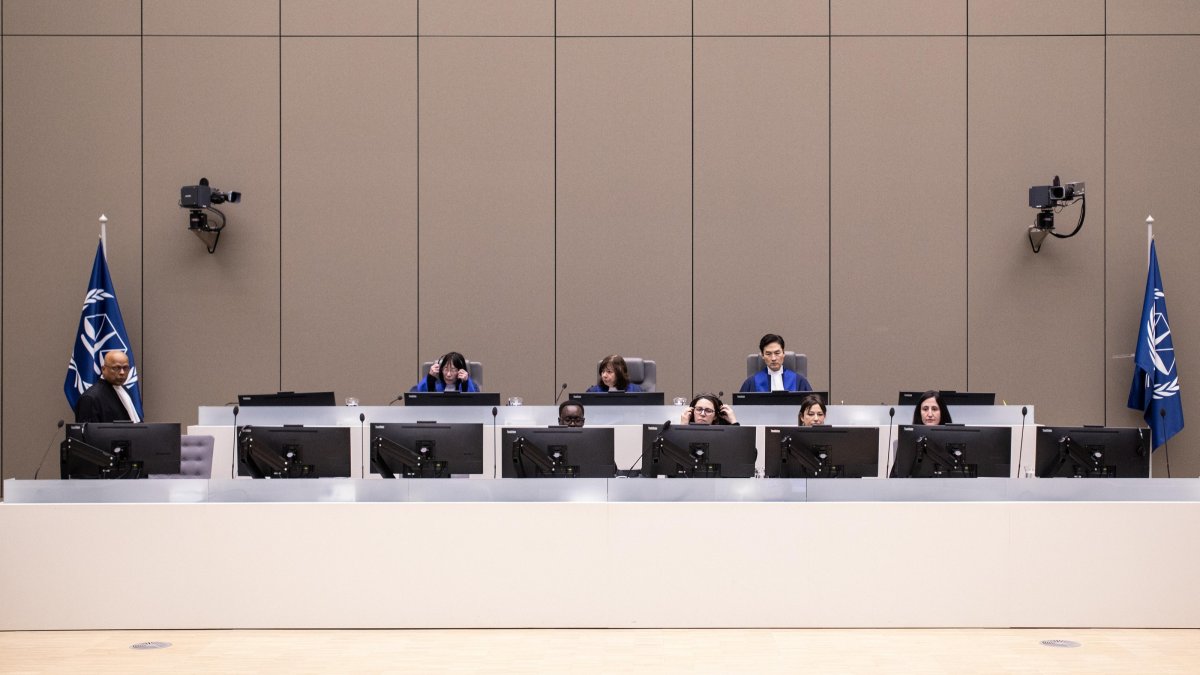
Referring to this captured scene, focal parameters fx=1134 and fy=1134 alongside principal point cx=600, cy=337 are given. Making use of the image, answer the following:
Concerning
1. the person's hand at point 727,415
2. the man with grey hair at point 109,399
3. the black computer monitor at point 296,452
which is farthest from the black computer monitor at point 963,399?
the man with grey hair at point 109,399

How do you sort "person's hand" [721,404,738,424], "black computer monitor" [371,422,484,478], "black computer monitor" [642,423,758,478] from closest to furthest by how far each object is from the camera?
"black computer monitor" [642,423,758,478] → "black computer monitor" [371,422,484,478] → "person's hand" [721,404,738,424]

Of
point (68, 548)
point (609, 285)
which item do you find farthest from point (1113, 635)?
point (609, 285)

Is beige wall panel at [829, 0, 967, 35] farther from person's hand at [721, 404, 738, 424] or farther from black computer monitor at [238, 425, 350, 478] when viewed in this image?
black computer monitor at [238, 425, 350, 478]

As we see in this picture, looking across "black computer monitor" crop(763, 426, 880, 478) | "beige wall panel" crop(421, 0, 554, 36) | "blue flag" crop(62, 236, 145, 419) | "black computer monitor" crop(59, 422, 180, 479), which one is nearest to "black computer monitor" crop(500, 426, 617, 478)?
"black computer monitor" crop(763, 426, 880, 478)

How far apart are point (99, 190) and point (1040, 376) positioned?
7.51 m

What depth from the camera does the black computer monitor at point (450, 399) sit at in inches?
260

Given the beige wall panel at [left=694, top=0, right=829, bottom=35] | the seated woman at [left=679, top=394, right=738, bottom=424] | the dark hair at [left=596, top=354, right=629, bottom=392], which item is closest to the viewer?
the seated woman at [left=679, top=394, right=738, bottom=424]

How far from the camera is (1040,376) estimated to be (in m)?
8.88

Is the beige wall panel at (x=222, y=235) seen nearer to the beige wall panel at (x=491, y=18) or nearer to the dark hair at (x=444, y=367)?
the beige wall panel at (x=491, y=18)

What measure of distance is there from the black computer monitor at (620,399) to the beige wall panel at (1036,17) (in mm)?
4393

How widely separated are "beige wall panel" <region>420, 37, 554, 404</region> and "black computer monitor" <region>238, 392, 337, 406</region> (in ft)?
7.07

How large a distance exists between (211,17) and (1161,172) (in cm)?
751

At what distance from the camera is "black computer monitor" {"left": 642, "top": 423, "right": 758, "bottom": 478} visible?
4957mm

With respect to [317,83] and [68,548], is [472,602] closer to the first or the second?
[68,548]
